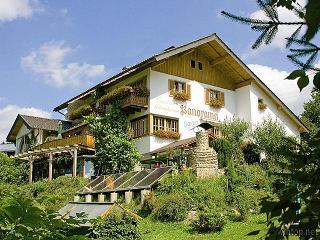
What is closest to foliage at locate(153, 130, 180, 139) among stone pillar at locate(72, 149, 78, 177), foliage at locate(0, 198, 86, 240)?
stone pillar at locate(72, 149, 78, 177)

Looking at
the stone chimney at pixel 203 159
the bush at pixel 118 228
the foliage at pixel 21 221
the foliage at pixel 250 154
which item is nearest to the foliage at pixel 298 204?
the foliage at pixel 21 221

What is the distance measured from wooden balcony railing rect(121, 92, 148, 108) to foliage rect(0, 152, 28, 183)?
11.2 meters

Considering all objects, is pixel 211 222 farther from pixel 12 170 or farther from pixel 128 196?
pixel 12 170

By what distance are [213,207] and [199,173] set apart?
182 inches

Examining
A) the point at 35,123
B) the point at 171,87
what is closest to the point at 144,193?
the point at 171,87

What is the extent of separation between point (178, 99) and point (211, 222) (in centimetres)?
1573

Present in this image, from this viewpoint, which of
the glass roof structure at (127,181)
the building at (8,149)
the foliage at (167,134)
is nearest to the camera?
the glass roof structure at (127,181)

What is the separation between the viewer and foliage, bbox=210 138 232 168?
23984 millimetres

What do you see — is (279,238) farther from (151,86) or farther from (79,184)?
(151,86)

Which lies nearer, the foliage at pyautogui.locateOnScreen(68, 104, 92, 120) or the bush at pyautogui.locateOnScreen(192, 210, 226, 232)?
the bush at pyautogui.locateOnScreen(192, 210, 226, 232)

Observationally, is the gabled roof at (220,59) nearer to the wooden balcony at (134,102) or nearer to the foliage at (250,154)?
the wooden balcony at (134,102)

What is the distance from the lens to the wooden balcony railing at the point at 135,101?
2853 cm

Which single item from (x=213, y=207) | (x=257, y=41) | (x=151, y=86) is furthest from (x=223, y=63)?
(x=257, y=41)

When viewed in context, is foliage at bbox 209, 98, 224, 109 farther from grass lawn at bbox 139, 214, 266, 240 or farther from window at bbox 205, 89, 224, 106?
grass lawn at bbox 139, 214, 266, 240
